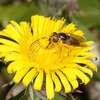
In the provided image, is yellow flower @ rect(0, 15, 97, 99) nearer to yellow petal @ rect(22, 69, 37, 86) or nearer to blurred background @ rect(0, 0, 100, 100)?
yellow petal @ rect(22, 69, 37, 86)

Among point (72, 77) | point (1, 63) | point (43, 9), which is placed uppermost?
point (43, 9)

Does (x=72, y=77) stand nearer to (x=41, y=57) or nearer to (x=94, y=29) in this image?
(x=41, y=57)

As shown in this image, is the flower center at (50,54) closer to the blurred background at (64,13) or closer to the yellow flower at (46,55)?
the yellow flower at (46,55)

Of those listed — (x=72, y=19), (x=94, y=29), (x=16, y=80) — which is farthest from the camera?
(x=94, y=29)

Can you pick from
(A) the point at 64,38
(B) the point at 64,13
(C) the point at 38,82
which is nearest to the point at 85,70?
(A) the point at 64,38

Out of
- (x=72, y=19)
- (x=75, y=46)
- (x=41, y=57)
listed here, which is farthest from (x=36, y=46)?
(x=72, y=19)

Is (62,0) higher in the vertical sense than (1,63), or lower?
higher

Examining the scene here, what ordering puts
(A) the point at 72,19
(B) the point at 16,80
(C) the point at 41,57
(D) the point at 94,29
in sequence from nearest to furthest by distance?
(B) the point at 16,80 < (C) the point at 41,57 < (A) the point at 72,19 < (D) the point at 94,29

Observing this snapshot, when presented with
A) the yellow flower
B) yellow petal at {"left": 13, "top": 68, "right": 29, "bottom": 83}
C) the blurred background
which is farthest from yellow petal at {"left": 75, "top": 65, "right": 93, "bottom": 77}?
the blurred background
